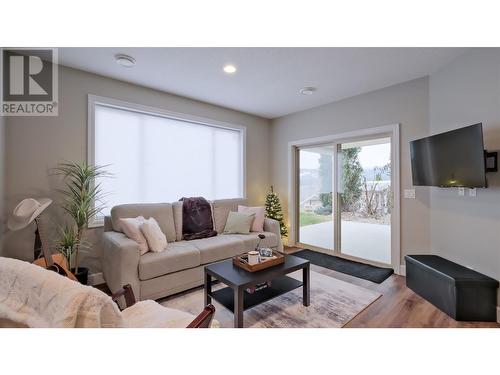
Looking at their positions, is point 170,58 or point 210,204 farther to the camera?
point 210,204

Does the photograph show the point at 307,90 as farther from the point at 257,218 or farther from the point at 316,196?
the point at 257,218

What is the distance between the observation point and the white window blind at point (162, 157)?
116 inches

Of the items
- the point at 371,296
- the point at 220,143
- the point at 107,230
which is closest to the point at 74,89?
the point at 107,230

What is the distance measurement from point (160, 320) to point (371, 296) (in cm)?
221

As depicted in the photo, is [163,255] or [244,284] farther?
[163,255]

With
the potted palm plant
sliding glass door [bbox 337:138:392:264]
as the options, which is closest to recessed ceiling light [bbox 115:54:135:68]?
the potted palm plant

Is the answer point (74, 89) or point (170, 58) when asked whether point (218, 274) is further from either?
point (74, 89)

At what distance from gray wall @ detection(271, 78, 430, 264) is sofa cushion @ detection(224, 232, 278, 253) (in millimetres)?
1787

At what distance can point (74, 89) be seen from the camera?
2.62 m

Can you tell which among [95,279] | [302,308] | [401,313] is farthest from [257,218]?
[95,279]

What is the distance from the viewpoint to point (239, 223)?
10.9 feet

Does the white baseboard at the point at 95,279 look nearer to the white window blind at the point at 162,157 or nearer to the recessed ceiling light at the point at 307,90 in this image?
the white window blind at the point at 162,157

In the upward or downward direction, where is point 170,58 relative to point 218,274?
upward

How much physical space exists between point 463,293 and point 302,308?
1.44 meters
